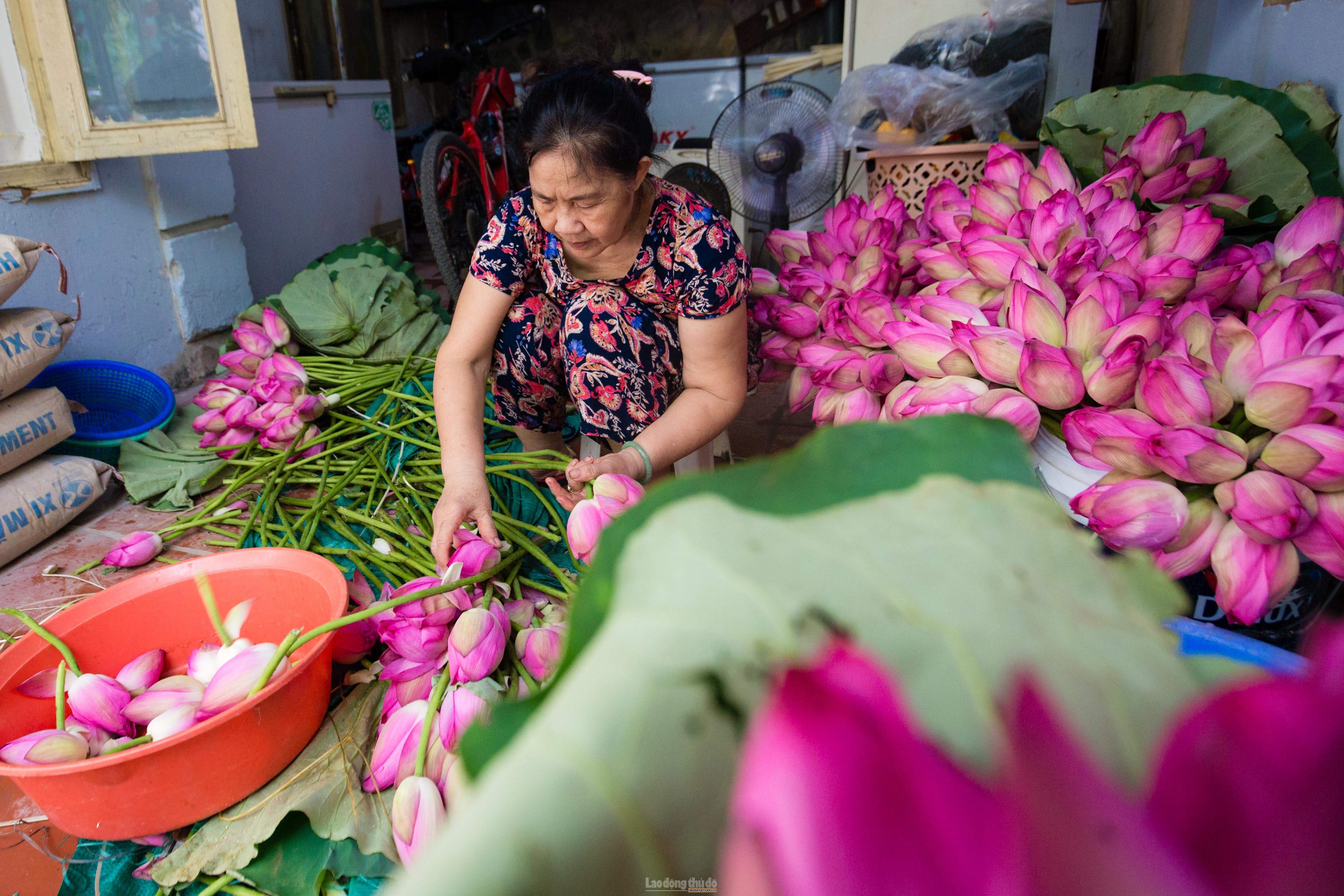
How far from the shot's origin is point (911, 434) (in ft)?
0.78

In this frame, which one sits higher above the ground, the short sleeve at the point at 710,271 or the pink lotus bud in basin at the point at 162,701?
A: the short sleeve at the point at 710,271

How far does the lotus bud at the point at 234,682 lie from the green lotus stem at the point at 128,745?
5 centimetres

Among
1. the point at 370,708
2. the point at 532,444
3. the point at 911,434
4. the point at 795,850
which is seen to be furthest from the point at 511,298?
the point at 795,850

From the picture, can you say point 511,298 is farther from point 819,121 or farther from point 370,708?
point 819,121

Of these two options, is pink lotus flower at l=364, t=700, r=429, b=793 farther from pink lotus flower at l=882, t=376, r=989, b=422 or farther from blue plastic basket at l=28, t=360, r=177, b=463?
blue plastic basket at l=28, t=360, r=177, b=463

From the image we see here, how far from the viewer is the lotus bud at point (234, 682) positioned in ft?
2.67

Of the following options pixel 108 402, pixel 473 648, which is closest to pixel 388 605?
pixel 473 648

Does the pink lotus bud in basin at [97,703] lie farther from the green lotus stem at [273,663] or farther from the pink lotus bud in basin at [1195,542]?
the pink lotus bud in basin at [1195,542]

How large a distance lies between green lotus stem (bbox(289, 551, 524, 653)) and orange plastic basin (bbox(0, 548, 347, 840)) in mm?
42

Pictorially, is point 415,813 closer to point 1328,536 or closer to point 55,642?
point 55,642

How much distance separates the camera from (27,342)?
4.98 feet

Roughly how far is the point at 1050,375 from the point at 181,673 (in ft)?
3.52

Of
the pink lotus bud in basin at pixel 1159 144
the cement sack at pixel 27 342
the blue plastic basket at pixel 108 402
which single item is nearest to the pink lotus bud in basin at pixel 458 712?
the pink lotus bud in basin at pixel 1159 144

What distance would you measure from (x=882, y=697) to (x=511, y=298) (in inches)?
50.8
